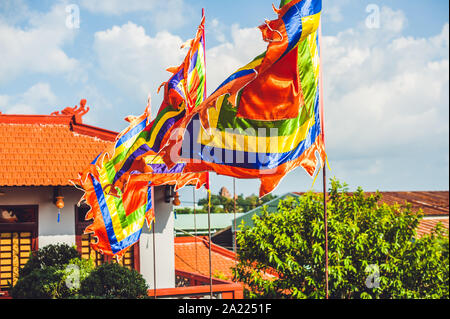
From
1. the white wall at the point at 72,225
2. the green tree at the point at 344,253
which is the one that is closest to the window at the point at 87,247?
the white wall at the point at 72,225

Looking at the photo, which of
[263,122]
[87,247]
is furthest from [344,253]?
[87,247]

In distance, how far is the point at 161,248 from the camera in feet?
46.1

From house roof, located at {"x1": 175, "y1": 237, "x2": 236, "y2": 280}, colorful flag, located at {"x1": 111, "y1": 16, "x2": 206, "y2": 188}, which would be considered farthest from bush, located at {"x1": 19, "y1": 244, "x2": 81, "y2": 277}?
house roof, located at {"x1": 175, "y1": 237, "x2": 236, "y2": 280}

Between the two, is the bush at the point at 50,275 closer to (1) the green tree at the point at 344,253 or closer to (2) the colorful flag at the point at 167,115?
(2) the colorful flag at the point at 167,115

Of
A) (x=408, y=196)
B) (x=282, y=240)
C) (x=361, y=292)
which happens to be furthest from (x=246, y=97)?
(x=408, y=196)

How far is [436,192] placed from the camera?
36.8 metres

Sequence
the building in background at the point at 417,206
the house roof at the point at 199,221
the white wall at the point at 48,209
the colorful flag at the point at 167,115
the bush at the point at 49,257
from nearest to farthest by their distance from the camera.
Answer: the colorful flag at the point at 167,115
the bush at the point at 49,257
the white wall at the point at 48,209
the building in background at the point at 417,206
the house roof at the point at 199,221

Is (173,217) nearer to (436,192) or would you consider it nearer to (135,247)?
(135,247)

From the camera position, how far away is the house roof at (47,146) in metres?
12.9

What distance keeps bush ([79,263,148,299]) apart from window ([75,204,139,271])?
2.22 m

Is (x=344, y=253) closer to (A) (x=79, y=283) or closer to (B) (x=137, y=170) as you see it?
(B) (x=137, y=170)

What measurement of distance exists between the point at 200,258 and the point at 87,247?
4034 mm

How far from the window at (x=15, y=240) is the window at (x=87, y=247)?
102 cm

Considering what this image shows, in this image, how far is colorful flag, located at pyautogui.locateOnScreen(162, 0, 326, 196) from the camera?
657 centimetres
